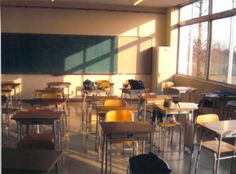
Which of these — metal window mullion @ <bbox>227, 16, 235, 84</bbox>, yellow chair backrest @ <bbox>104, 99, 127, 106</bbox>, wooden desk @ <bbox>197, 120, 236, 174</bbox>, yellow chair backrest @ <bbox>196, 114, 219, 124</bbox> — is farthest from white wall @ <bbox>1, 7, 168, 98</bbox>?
wooden desk @ <bbox>197, 120, 236, 174</bbox>

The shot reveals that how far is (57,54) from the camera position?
9.62 meters

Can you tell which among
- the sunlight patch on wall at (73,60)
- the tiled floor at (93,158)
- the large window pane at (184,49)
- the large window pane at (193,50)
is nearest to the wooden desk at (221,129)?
the tiled floor at (93,158)

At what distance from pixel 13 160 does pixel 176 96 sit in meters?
5.03

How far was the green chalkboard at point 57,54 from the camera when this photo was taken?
31.0 feet

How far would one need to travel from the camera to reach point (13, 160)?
2322 mm

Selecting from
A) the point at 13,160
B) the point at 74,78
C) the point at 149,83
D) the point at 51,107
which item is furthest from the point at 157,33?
the point at 13,160

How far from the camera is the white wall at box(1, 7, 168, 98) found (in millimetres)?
9461

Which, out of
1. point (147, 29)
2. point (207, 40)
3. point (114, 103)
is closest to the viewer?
point (114, 103)

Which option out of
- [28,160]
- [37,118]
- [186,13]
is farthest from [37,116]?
[186,13]

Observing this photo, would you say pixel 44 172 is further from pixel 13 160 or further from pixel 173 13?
pixel 173 13

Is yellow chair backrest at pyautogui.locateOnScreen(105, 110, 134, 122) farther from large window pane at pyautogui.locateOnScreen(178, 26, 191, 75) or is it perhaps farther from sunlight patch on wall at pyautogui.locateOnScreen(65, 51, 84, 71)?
sunlight patch on wall at pyautogui.locateOnScreen(65, 51, 84, 71)

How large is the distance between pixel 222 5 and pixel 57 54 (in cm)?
511

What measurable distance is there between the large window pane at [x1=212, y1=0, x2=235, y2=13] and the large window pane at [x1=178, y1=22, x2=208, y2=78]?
23.4 inches

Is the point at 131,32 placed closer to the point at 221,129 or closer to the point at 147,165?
the point at 221,129
